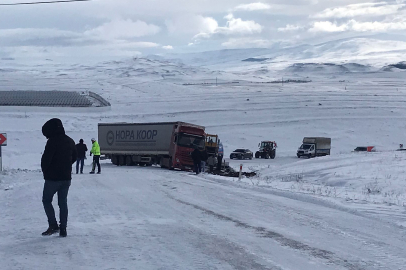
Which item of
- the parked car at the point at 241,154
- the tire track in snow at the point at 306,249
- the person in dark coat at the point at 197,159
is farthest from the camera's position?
the parked car at the point at 241,154

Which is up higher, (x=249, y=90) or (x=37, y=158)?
(x=249, y=90)

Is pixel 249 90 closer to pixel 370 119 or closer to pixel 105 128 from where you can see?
pixel 370 119

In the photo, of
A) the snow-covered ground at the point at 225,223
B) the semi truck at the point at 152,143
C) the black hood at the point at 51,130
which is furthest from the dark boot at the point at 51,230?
the semi truck at the point at 152,143

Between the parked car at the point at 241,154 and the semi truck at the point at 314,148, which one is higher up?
the semi truck at the point at 314,148

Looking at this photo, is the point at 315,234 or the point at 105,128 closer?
the point at 315,234

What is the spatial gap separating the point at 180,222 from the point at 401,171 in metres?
13.8

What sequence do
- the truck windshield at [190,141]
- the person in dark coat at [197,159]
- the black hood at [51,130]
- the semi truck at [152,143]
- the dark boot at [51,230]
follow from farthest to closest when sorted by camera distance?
1. the truck windshield at [190,141]
2. the semi truck at [152,143]
3. the person in dark coat at [197,159]
4. the dark boot at [51,230]
5. the black hood at [51,130]

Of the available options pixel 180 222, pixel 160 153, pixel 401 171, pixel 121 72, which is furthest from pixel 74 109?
pixel 121 72

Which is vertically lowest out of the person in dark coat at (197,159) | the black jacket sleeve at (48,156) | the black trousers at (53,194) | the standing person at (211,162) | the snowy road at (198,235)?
the standing person at (211,162)

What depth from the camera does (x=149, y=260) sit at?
24.7ft

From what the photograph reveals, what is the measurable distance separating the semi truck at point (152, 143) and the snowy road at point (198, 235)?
1899 centimetres

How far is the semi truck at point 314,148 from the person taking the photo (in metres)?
54.6

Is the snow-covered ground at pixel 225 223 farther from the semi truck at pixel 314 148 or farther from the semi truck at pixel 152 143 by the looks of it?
the semi truck at pixel 314 148

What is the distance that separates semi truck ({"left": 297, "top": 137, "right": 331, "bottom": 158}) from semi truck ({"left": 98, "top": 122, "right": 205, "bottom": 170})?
20.6 metres
